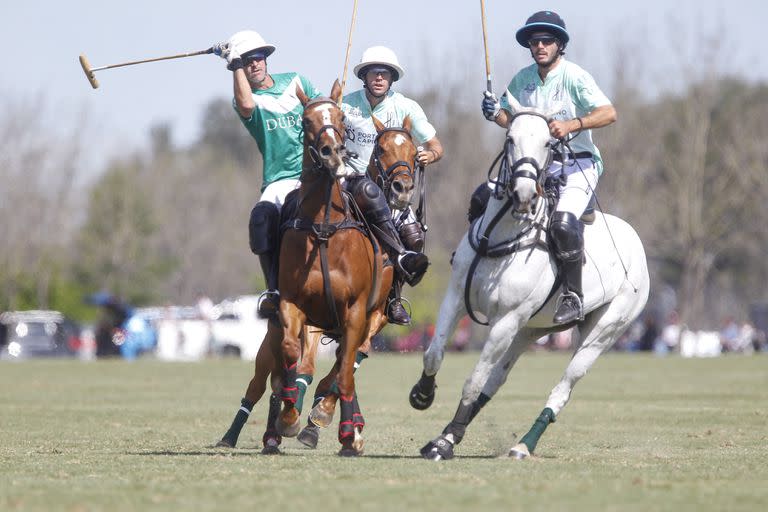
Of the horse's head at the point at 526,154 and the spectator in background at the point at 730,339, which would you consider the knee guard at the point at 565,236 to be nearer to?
the horse's head at the point at 526,154

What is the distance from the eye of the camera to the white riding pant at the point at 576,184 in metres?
11.4

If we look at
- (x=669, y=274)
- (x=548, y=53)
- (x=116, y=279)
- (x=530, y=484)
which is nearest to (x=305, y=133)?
(x=548, y=53)

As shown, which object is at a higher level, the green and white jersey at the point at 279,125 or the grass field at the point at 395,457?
the green and white jersey at the point at 279,125

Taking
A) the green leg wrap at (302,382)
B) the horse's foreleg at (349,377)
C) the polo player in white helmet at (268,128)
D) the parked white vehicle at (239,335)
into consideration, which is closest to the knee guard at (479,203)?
the horse's foreleg at (349,377)

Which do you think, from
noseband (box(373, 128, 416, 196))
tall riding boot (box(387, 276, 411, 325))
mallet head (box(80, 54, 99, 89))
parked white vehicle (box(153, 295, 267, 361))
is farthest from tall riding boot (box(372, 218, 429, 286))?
parked white vehicle (box(153, 295, 267, 361))

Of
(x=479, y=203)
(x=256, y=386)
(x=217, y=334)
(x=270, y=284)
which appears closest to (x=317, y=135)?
(x=270, y=284)

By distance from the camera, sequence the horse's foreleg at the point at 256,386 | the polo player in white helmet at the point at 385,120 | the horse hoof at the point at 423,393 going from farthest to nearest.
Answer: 1. the polo player in white helmet at the point at 385,120
2. the horse's foreleg at the point at 256,386
3. the horse hoof at the point at 423,393

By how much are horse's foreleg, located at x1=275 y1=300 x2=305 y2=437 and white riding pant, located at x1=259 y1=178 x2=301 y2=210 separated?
118 cm

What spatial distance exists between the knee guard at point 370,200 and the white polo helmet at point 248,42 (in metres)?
1.43

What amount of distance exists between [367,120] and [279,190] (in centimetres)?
139

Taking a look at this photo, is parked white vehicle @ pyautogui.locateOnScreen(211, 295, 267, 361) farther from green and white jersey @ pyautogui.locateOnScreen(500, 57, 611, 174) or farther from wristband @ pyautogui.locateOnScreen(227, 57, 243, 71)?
→ wristband @ pyautogui.locateOnScreen(227, 57, 243, 71)

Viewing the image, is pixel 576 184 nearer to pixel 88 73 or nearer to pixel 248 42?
pixel 248 42

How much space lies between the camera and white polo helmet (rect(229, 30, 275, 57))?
37.9ft

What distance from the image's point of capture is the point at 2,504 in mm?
7773
